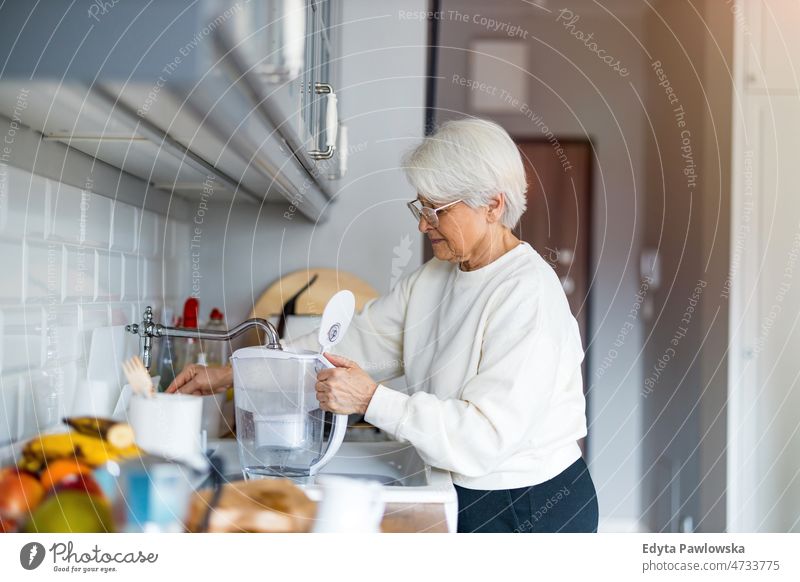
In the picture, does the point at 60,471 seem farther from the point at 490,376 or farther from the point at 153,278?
the point at 153,278

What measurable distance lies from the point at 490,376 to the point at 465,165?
0.23 m

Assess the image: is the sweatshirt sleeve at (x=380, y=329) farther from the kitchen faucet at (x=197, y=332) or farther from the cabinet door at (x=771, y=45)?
the cabinet door at (x=771, y=45)

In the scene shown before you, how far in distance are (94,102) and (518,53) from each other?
1.60m

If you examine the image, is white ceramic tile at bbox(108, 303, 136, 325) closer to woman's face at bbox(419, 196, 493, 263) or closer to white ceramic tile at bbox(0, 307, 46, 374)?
white ceramic tile at bbox(0, 307, 46, 374)

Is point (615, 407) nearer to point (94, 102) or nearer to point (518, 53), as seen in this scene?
point (518, 53)

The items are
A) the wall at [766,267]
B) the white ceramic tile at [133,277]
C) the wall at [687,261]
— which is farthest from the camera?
the wall at [687,261]

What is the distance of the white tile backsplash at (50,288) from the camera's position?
79 cm

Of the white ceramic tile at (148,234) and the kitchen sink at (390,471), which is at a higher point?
the white ceramic tile at (148,234)

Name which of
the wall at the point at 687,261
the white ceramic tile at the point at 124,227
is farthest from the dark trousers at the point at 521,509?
the wall at the point at 687,261

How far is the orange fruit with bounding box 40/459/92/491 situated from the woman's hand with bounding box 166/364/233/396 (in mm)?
165

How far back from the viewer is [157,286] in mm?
1293

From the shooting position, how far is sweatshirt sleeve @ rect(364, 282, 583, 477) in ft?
2.61

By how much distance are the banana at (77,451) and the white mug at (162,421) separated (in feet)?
0.06

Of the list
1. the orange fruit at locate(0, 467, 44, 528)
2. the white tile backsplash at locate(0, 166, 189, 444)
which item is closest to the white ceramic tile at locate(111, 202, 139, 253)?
the white tile backsplash at locate(0, 166, 189, 444)
